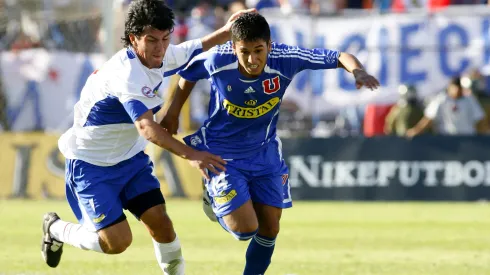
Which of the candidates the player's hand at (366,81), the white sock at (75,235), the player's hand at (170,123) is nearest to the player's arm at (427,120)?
the player's hand at (170,123)

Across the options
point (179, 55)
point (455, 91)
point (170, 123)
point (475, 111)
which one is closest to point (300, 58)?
point (179, 55)

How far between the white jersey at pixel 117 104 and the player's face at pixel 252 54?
1.98 feet

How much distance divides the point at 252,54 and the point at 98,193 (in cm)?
162

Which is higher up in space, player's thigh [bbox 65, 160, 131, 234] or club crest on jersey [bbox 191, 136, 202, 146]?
club crest on jersey [bbox 191, 136, 202, 146]

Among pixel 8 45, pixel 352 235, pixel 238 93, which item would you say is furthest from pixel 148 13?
pixel 8 45

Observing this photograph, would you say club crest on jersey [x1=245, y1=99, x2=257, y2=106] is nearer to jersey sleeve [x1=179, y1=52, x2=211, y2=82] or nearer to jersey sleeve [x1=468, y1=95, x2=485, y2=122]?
jersey sleeve [x1=179, y1=52, x2=211, y2=82]

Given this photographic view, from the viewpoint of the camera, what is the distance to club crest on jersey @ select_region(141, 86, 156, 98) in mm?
7586

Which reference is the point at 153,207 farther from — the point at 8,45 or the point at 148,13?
the point at 8,45

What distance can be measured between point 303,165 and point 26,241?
22.1 ft

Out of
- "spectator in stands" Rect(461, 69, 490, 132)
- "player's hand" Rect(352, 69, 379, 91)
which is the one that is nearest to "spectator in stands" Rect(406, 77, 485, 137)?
"spectator in stands" Rect(461, 69, 490, 132)

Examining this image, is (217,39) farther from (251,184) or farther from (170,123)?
(251,184)

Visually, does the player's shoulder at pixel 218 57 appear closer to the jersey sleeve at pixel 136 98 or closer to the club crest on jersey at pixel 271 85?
the club crest on jersey at pixel 271 85

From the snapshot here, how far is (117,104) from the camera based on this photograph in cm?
799

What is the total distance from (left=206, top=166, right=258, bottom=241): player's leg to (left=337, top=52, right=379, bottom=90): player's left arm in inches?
46.7
